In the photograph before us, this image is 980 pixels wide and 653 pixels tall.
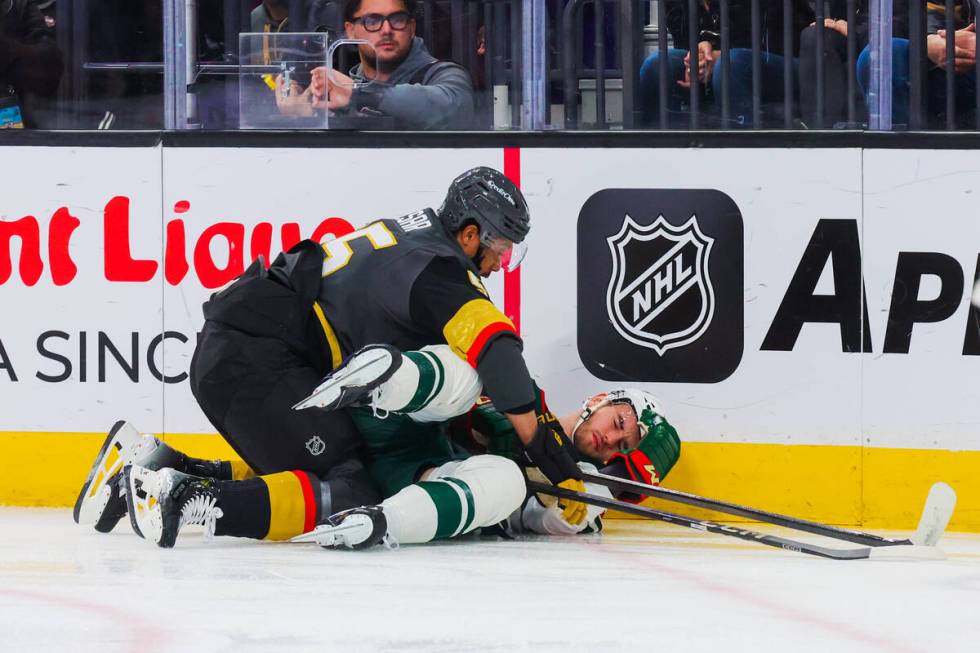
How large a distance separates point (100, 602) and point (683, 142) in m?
2.05

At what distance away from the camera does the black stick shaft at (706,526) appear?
124 inches

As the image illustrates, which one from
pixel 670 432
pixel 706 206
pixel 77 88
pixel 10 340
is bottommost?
pixel 670 432

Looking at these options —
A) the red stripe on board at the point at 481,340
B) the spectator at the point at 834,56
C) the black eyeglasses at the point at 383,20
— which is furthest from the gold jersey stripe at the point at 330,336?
the spectator at the point at 834,56

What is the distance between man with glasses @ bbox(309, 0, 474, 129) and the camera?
3.86 metres

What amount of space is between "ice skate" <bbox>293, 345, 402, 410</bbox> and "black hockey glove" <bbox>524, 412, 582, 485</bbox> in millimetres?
443

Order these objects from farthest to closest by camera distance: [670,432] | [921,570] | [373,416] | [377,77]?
[377,77], [670,432], [373,416], [921,570]

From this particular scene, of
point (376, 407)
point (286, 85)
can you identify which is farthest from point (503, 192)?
point (286, 85)

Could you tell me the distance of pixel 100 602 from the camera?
250 centimetres

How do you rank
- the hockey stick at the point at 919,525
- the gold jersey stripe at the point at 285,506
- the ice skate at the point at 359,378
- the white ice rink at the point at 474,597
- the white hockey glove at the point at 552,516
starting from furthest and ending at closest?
the white hockey glove at the point at 552,516 → the hockey stick at the point at 919,525 → the gold jersey stripe at the point at 285,506 → the ice skate at the point at 359,378 → the white ice rink at the point at 474,597

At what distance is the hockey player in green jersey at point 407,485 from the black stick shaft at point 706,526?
103 mm

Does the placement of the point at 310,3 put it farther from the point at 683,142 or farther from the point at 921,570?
the point at 921,570

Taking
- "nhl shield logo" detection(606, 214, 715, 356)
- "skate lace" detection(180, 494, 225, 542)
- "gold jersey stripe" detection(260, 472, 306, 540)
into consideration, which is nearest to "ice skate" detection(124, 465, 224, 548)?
"skate lace" detection(180, 494, 225, 542)

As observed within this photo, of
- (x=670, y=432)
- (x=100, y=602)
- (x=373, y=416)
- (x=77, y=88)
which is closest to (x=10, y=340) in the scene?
(x=77, y=88)

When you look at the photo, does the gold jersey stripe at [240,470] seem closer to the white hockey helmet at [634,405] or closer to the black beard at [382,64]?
the white hockey helmet at [634,405]
